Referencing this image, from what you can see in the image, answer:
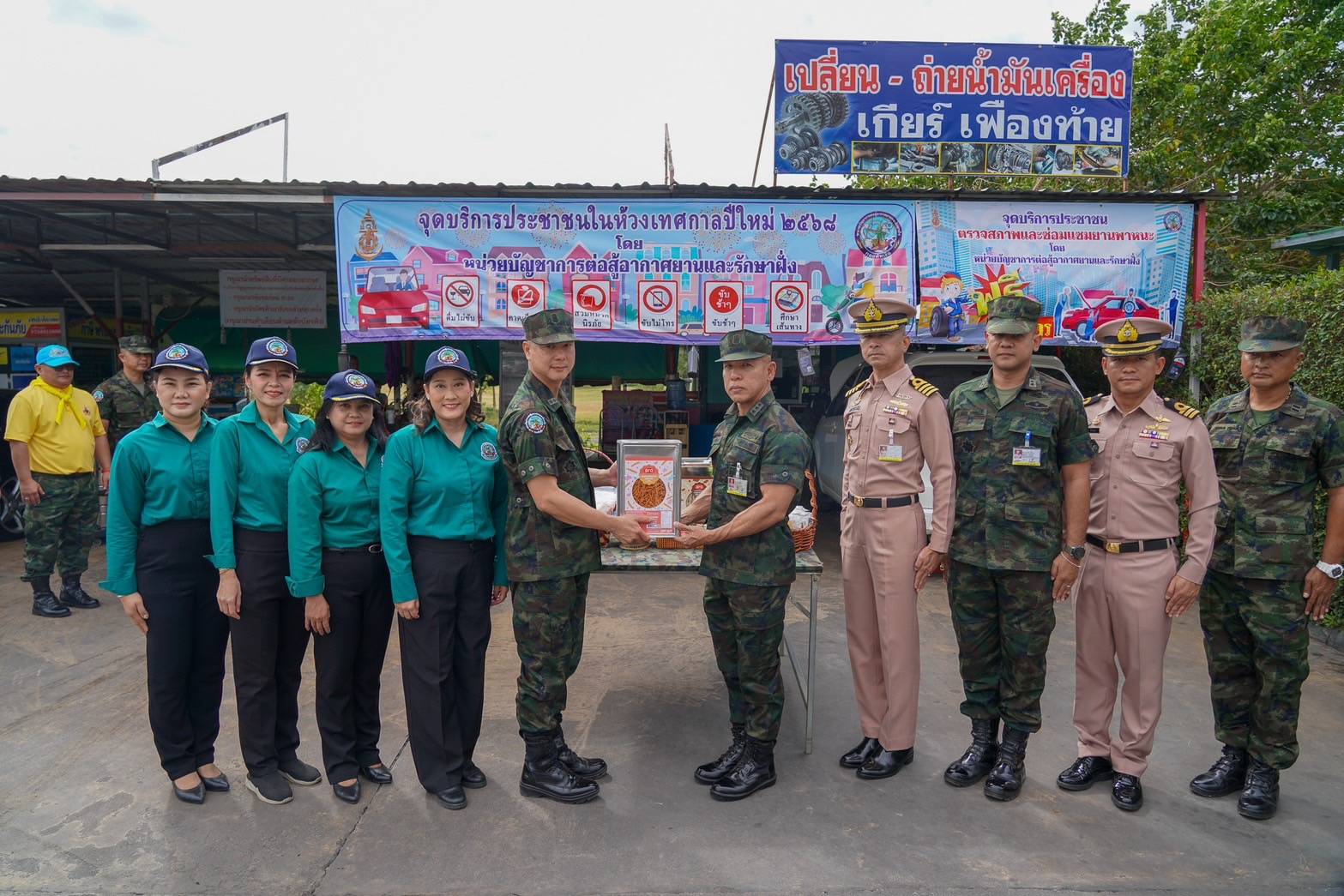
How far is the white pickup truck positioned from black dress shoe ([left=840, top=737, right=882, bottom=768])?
2790 millimetres

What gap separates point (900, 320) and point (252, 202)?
239 inches

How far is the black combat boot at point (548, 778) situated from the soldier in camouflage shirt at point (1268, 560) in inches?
95.5

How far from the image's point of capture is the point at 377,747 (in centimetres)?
352

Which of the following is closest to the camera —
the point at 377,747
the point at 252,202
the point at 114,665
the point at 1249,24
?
the point at 377,747

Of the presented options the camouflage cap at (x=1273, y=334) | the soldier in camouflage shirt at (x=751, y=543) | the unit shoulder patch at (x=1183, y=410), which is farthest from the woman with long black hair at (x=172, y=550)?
the camouflage cap at (x=1273, y=334)

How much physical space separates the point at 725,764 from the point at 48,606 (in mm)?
4914

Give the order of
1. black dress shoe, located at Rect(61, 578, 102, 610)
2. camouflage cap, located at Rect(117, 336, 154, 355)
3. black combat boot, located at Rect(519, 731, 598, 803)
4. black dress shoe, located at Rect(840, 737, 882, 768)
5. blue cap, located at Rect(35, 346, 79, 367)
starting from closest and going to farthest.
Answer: black combat boot, located at Rect(519, 731, 598, 803), black dress shoe, located at Rect(840, 737, 882, 768), blue cap, located at Rect(35, 346, 79, 367), black dress shoe, located at Rect(61, 578, 102, 610), camouflage cap, located at Rect(117, 336, 154, 355)

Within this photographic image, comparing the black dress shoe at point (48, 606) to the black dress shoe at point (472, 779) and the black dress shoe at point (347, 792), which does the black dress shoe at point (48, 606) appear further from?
the black dress shoe at point (472, 779)

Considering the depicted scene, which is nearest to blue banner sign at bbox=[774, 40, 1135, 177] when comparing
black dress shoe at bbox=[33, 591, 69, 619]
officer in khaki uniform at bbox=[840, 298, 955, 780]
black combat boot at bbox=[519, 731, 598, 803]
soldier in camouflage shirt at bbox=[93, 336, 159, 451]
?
officer in khaki uniform at bbox=[840, 298, 955, 780]

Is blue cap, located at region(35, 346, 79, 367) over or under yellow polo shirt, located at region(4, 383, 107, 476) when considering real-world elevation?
over

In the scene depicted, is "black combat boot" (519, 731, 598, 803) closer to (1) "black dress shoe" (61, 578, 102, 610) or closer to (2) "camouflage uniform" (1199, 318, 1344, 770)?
(2) "camouflage uniform" (1199, 318, 1344, 770)

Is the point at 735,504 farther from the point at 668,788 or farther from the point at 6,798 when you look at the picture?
the point at 6,798

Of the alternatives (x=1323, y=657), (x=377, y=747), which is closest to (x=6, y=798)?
(x=377, y=747)

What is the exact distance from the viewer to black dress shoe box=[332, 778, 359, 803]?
3.17 m
